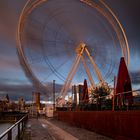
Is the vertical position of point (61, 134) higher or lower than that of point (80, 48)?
lower

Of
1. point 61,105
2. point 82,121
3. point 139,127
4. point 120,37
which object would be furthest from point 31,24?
point 139,127

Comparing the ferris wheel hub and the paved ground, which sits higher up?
the ferris wheel hub

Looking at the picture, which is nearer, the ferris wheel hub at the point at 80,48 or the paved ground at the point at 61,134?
the paved ground at the point at 61,134

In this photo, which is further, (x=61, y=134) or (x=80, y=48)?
(x=80, y=48)

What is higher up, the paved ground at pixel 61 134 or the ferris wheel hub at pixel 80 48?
the ferris wheel hub at pixel 80 48

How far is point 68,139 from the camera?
42.6 ft

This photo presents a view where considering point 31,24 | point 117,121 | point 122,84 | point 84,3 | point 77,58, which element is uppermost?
point 84,3

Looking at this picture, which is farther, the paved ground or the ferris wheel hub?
the ferris wheel hub

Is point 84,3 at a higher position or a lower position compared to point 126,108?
higher

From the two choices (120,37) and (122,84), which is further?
(120,37)

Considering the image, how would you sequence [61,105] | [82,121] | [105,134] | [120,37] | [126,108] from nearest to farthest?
[126,108] → [105,134] → [82,121] → [120,37] → [61,105]

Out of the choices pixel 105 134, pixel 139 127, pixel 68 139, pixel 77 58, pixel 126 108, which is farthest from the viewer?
pixel 77 58

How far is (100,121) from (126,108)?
11.6 ft

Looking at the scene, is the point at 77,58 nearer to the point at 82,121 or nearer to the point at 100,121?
the point at 82,121
